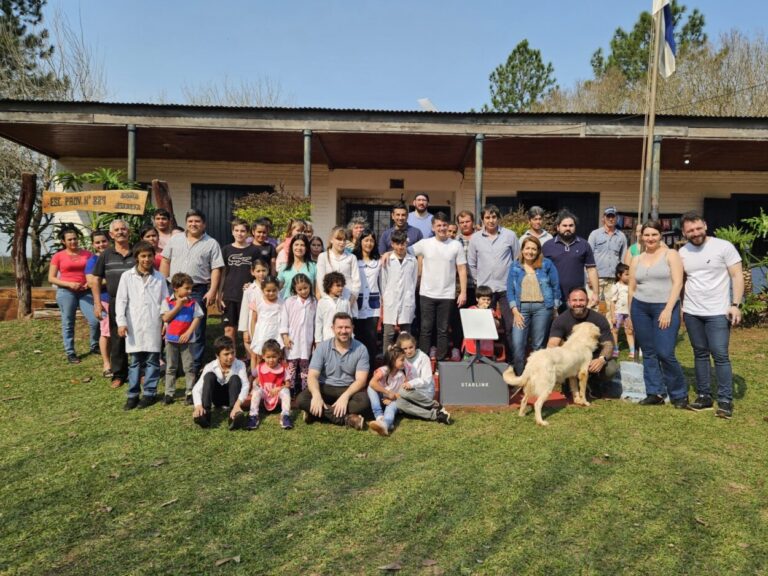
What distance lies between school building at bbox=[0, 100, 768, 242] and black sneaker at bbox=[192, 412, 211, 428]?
20.3 ft

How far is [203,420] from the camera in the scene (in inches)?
178

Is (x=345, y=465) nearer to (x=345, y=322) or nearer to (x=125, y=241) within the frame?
(x=345, y=322)

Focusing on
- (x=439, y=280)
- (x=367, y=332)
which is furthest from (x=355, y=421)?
(x=439, y=280)

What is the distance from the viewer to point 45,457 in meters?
3.99

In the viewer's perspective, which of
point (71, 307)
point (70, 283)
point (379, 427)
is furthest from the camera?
point (71, 307)

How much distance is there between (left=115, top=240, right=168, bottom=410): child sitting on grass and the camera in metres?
5.11

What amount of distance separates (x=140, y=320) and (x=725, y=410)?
208 inches

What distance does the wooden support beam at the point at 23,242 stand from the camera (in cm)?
850

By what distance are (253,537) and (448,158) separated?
1081 cm

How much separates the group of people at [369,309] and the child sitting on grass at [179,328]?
0.04 feet

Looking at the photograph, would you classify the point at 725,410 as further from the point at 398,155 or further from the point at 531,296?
the point at 398,155

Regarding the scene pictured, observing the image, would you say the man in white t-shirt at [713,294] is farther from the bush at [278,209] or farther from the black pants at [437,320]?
the bush at [278,209]

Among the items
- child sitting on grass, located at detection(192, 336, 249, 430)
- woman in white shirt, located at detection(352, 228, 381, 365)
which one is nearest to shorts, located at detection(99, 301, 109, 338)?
child sitting on grass, located at detection(192, 336, 249, 430)

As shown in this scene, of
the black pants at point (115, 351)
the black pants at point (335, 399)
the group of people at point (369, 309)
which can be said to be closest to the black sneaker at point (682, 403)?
the group of people at point (369, 309)
